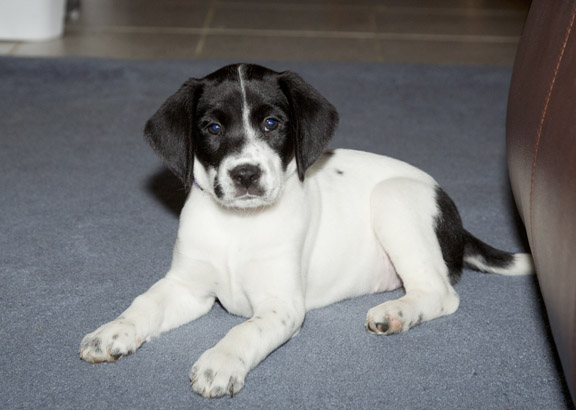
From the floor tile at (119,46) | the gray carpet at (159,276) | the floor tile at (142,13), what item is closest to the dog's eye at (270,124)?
the gray carpet at (159,276)

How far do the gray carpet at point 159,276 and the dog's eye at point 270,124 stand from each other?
2.33 ft

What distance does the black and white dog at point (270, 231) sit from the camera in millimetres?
2381

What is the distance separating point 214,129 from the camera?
8.11 ft

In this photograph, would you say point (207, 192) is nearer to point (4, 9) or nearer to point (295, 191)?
point (295, 191)

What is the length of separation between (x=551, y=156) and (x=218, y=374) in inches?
44.1

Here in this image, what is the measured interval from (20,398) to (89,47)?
4.79 metres

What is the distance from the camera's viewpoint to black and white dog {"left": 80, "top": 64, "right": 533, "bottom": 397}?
7.81 feet

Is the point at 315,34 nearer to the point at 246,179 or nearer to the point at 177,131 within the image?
the point at 177,131

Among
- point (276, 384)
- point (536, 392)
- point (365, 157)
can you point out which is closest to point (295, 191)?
point (365, 157)

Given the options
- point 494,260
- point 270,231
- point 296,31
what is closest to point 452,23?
point 296,31

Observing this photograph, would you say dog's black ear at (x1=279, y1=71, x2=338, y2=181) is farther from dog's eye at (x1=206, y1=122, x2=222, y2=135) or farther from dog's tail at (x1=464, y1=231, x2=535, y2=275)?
dog's tail at (x1=464, y1=231, x2=535, y2=275)

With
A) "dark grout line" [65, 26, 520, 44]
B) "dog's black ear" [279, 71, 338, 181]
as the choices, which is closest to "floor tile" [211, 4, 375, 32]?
"dark grout line" [65, 26, 520, 44]

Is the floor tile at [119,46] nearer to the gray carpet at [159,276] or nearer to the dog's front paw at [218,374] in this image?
the gray carpet at [159,276]

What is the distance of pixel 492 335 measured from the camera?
2.63 metres
